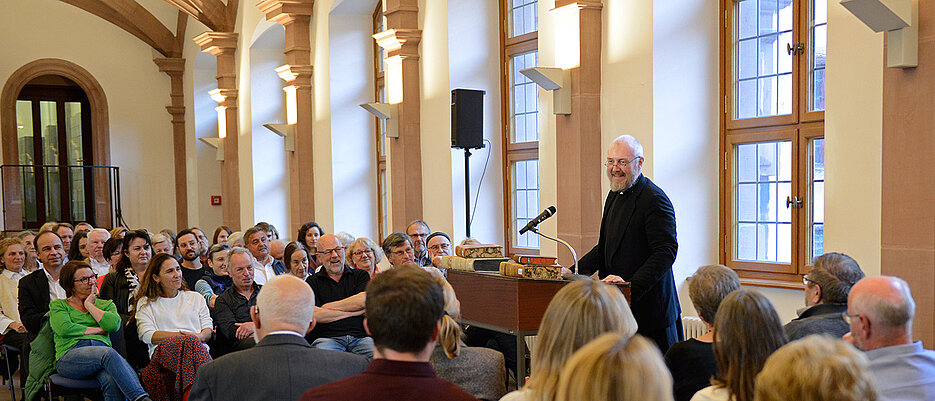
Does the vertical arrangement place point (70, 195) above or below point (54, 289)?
above

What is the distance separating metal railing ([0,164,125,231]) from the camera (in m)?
15.0

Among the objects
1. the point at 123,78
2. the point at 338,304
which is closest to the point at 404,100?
the point at 338,304

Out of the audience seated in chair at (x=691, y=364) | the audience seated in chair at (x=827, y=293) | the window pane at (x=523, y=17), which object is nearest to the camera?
the audience seated in chair at (x=691, y=364)

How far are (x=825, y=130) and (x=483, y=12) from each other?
4.05 m

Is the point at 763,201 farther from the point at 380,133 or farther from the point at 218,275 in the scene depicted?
the point at 380,133

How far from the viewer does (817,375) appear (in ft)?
5.16

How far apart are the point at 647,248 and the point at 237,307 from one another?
265 centimetres

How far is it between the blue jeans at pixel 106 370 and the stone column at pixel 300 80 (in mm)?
6511

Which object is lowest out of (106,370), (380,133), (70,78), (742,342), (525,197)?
(106,370)

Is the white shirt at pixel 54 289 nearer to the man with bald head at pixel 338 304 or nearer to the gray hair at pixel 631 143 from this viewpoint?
the man with bald head at pixel 338 304

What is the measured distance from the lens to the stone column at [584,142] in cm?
621

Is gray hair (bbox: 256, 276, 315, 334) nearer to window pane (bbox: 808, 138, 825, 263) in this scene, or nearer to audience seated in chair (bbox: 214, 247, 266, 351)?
audience seated in chair (bbox: 214, 247, 266, 351)

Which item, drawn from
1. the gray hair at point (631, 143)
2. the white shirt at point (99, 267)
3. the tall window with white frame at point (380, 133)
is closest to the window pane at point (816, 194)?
the gray hair at point (631, 143)

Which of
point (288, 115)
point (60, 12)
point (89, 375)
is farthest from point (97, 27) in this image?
point (89, 375)
